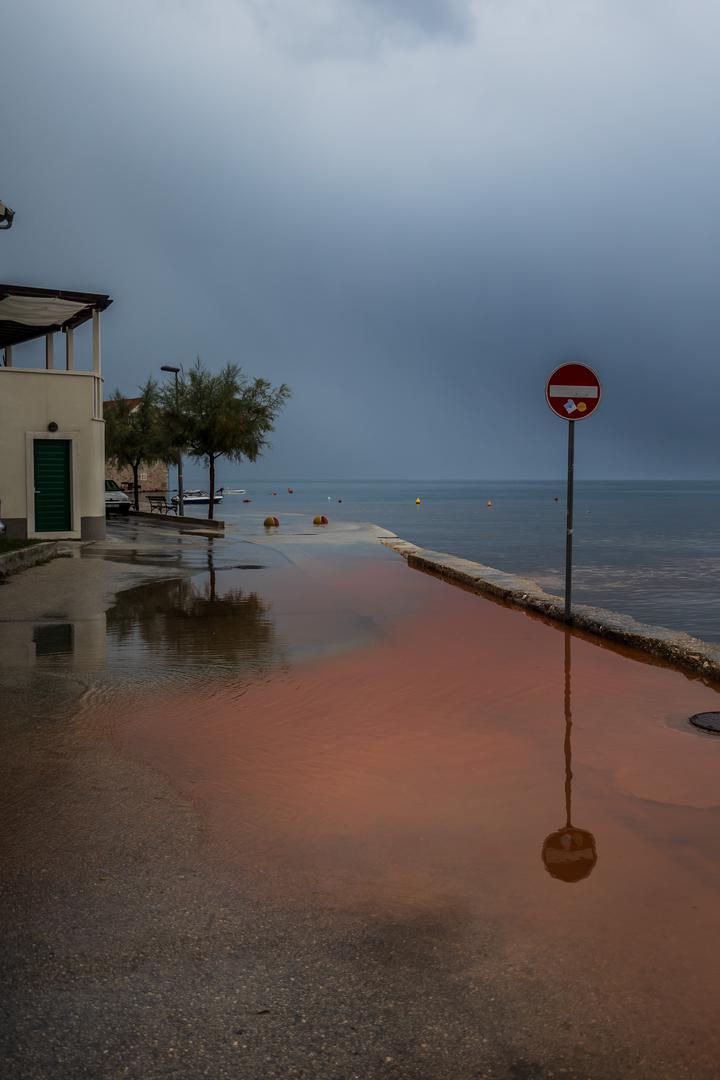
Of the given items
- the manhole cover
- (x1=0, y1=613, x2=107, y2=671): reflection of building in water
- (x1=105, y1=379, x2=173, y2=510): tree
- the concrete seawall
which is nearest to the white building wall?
the concrete seawall

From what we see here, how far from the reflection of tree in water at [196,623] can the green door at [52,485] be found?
10.7 m

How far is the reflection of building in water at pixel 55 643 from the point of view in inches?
338

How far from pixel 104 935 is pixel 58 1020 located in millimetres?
525

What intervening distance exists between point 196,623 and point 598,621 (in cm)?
464

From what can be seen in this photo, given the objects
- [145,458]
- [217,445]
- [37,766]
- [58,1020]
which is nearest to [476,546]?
[217,445]

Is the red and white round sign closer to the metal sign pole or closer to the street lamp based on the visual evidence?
the metal sign pole

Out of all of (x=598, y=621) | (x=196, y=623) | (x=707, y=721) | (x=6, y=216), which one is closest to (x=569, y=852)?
(x=707, y=721)

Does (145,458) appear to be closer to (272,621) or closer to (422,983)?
(272,621)

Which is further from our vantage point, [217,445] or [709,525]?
[709,525]

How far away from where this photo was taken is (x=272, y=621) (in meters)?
11.2

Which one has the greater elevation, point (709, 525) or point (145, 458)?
point (145, 458)

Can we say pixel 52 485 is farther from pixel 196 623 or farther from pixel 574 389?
pixel 574 389

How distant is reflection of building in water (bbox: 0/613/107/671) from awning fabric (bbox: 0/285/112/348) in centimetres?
1357

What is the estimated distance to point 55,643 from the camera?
957 centimetres
